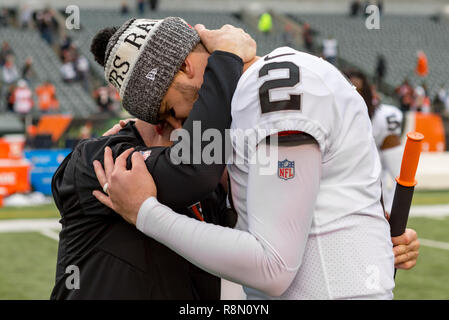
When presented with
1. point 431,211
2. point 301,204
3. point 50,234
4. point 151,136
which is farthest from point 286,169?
point 431,211

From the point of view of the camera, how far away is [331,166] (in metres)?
1.69

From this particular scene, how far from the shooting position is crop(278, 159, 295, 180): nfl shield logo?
160 centimetres

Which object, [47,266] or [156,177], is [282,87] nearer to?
[156,177]

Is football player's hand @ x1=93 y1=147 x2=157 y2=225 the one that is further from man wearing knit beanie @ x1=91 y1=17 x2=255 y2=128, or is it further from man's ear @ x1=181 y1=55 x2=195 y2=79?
man's ear @ x1=181 y1=55 x2=195 y2=79

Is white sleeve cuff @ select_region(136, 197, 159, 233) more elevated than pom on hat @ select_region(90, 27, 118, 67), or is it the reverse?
pom on hat @ select_region(90, 27, 118, 67)

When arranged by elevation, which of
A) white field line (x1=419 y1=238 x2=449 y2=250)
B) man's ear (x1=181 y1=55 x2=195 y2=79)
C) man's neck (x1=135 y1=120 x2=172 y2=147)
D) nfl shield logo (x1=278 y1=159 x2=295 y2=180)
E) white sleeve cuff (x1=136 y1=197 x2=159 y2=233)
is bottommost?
white field line (x1=419 y1=238 x2=449 y2=250)

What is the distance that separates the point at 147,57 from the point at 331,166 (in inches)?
26.7

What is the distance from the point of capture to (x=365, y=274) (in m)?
1.72

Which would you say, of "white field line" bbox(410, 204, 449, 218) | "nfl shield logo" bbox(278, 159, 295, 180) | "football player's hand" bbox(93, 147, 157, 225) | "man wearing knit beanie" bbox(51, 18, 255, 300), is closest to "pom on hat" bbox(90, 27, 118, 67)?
"man wearing knit beanie" bbox(51, 18, 255, 300)

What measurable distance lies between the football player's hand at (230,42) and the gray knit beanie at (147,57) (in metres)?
0.04

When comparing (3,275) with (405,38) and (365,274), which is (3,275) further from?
(405,38)

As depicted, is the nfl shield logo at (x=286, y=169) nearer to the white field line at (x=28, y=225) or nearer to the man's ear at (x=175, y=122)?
the man's ear at (x=175, y=122)

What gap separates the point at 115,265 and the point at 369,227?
2.64 feet
